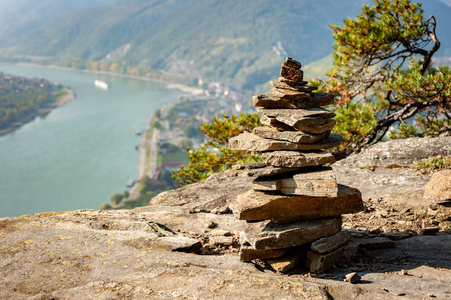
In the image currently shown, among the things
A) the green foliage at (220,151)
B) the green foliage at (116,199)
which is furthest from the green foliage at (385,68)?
the green foliage at (116,199)

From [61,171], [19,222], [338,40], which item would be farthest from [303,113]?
[61,171]

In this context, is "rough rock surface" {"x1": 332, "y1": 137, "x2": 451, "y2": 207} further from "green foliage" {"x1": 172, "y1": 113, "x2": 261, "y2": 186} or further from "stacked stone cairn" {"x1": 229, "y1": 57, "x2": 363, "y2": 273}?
"green foliage" {"x1": 172, "y1": 113, "x2": 261, "y2": 186}

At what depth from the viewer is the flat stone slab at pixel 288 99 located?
32.4 feet

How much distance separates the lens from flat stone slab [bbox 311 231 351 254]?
8828 millimetres

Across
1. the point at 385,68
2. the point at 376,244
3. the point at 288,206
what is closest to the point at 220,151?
the point at 385,68

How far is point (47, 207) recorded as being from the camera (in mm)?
103312

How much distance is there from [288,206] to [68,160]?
136109 millimetres

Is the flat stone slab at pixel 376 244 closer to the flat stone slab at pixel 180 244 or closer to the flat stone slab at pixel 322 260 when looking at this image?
the flat stone slab at pixel 322 260

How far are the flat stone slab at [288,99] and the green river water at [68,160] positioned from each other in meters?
100

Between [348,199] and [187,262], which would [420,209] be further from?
[187,262]

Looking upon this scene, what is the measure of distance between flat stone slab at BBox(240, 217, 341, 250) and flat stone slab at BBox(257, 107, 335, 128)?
101 inches

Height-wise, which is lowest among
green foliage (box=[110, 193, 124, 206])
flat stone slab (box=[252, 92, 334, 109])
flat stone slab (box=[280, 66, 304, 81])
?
green foliage (box=[110, 193, 124, 206])

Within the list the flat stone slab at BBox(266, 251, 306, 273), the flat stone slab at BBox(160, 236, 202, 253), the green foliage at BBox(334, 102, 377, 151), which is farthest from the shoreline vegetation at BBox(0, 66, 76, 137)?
the flat stone slab at BBox(266, 251, 306, 273)

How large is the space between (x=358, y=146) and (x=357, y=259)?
1171 centimetres
